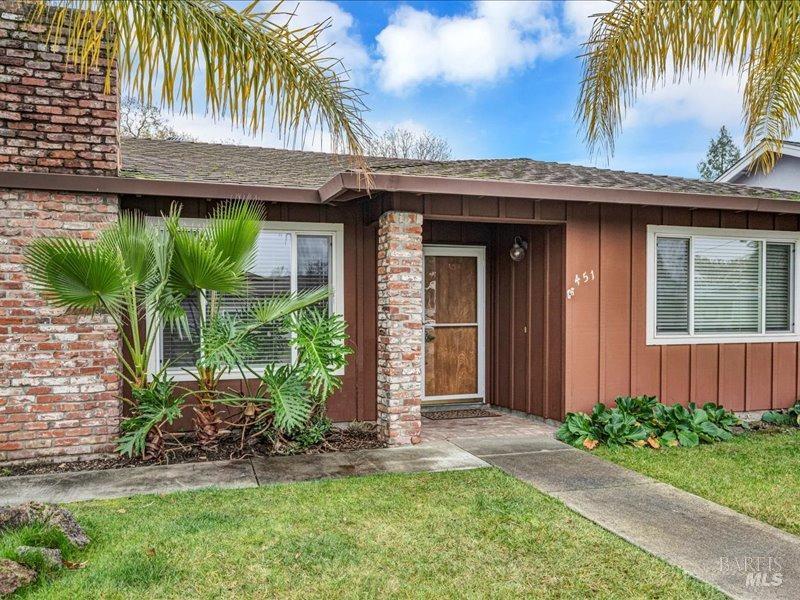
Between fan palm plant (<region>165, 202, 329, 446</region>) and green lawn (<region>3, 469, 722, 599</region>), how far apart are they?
1.31 m

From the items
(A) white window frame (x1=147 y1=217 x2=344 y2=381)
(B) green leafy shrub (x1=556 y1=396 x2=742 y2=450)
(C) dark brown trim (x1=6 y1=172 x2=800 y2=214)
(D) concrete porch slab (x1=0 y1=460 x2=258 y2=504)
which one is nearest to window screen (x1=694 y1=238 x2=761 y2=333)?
(C) dark brown trim (x1=6 y1=172 x2=800 y2=214)

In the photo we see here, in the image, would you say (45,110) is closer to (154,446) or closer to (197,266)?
(197,266)

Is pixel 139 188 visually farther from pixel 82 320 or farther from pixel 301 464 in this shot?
pixel 301 464

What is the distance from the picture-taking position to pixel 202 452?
586cm

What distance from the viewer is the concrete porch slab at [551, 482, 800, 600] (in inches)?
130

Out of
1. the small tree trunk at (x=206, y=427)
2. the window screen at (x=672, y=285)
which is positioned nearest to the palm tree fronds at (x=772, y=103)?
the window screen at (x=672, y=285)

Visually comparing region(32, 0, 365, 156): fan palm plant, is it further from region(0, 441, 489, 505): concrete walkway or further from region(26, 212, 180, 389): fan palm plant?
region(0, 441, 489, 505): concrete walkway

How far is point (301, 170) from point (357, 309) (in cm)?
223

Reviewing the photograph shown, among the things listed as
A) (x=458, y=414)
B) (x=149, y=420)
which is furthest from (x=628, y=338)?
(x=149, y=420)

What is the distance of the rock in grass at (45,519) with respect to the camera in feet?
12.0

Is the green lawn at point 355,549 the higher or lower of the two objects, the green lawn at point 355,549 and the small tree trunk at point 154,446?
the lower

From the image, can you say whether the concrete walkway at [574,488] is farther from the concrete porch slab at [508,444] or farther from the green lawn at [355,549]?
the green lawn at [355,549]

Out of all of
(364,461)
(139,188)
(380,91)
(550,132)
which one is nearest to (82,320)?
(139,188)

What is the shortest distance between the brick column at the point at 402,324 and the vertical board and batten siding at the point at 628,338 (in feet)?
6.49
